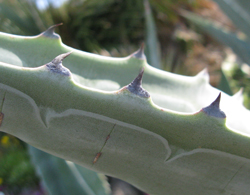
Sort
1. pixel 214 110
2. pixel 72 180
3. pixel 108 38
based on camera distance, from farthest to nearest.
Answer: pixel 108 38
pixel 72 180
pixel 214 110

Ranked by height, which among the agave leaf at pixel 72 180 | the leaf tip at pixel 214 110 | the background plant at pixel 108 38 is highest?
the leaf tip at pixel 214 110

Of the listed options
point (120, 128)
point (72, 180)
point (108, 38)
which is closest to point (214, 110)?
point (120, 128)

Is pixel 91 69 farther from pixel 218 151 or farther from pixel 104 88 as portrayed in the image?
pixel 218 151

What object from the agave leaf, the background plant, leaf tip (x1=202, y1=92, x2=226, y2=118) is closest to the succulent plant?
leaf tip (x1=202, y1=92, x2=226, y2=118)

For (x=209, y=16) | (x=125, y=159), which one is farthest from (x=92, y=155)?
(x=209, y=16)

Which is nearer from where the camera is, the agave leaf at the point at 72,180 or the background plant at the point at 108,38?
the agave leaf at the point at 72,180

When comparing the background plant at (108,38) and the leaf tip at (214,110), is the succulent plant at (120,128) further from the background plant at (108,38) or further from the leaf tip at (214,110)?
the background plant at (108,38)

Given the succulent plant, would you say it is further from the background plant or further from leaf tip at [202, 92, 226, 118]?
the background plant

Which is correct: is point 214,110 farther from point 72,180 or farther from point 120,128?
point 72,180

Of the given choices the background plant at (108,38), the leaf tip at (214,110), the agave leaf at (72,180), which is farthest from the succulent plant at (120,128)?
the background plant at (108,38)

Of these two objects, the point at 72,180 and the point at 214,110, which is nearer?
the point at 214,110
